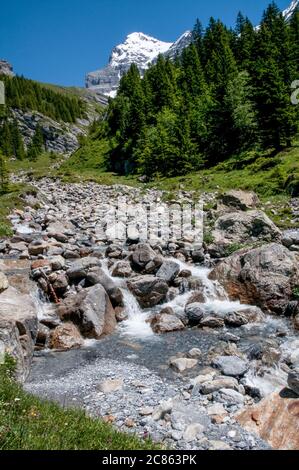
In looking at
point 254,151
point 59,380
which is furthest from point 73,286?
point 254,151

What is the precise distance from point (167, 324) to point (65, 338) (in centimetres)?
345

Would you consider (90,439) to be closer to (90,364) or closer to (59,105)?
(90,364)

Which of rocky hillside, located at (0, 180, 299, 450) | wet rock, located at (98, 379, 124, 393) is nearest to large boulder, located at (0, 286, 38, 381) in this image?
rocky hillside, located at (0, 180, 299, 450)

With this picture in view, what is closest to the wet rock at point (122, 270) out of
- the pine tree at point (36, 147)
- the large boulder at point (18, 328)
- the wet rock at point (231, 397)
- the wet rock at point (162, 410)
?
the large boulder at point (18, 328)

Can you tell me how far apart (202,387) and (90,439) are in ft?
12.5

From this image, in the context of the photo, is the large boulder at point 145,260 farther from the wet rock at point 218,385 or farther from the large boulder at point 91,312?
the wet rock at point 218,385

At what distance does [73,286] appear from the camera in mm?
15258

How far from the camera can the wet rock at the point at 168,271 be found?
16.2 m

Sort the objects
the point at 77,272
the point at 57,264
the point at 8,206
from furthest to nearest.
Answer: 1. the point at 8,206
2. the point at 57,264
3. the point at 77,272

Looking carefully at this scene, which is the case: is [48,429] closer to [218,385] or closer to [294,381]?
[218,385]

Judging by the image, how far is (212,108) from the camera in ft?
167

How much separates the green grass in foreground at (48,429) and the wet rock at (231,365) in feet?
13.0

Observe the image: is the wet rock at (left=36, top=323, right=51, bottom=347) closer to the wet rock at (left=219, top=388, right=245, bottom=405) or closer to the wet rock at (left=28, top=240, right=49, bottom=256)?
the wet rock at (left=219, top=388, right=245, bottom=405)

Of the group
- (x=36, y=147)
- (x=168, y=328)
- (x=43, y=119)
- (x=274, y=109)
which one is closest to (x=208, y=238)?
(x=168, y=328)
